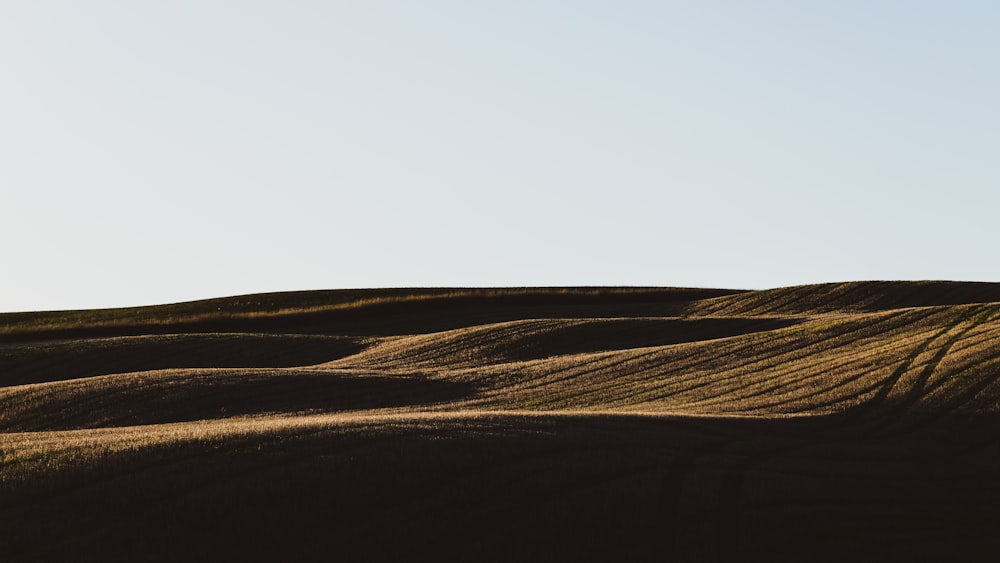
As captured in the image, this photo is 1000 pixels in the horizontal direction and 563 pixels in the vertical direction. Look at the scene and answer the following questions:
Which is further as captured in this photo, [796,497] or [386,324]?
[386,324]

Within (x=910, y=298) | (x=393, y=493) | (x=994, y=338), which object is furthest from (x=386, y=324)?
(x=393, y=493)

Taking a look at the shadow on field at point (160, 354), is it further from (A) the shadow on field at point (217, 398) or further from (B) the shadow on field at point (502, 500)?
(B) the shadow on field at point (502, 500)

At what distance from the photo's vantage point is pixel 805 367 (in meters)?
34.6

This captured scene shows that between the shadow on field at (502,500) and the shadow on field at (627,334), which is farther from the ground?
the shadow on field at (627,334)

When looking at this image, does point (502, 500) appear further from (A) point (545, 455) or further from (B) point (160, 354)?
(B) point (160, 354)

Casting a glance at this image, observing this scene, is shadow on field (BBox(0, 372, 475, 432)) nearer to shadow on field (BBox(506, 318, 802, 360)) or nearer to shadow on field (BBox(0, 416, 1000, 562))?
shadow on field (BBox(506, 318, 802, 360))

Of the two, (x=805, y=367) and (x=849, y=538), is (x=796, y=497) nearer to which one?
(x=849, y=538)

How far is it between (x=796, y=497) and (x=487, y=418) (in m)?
7.32

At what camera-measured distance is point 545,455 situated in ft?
75.3

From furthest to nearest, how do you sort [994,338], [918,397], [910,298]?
1. [910,298]
2. [994,338]
3. [918,397]

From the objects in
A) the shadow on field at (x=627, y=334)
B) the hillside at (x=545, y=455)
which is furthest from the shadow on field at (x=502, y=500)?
the shadow on field at (x=627, y=334)

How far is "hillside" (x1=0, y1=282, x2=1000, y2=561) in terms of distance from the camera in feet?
64.6

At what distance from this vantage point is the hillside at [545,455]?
64.6 feet

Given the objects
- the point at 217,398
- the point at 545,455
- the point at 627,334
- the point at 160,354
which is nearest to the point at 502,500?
the point at 545,455
